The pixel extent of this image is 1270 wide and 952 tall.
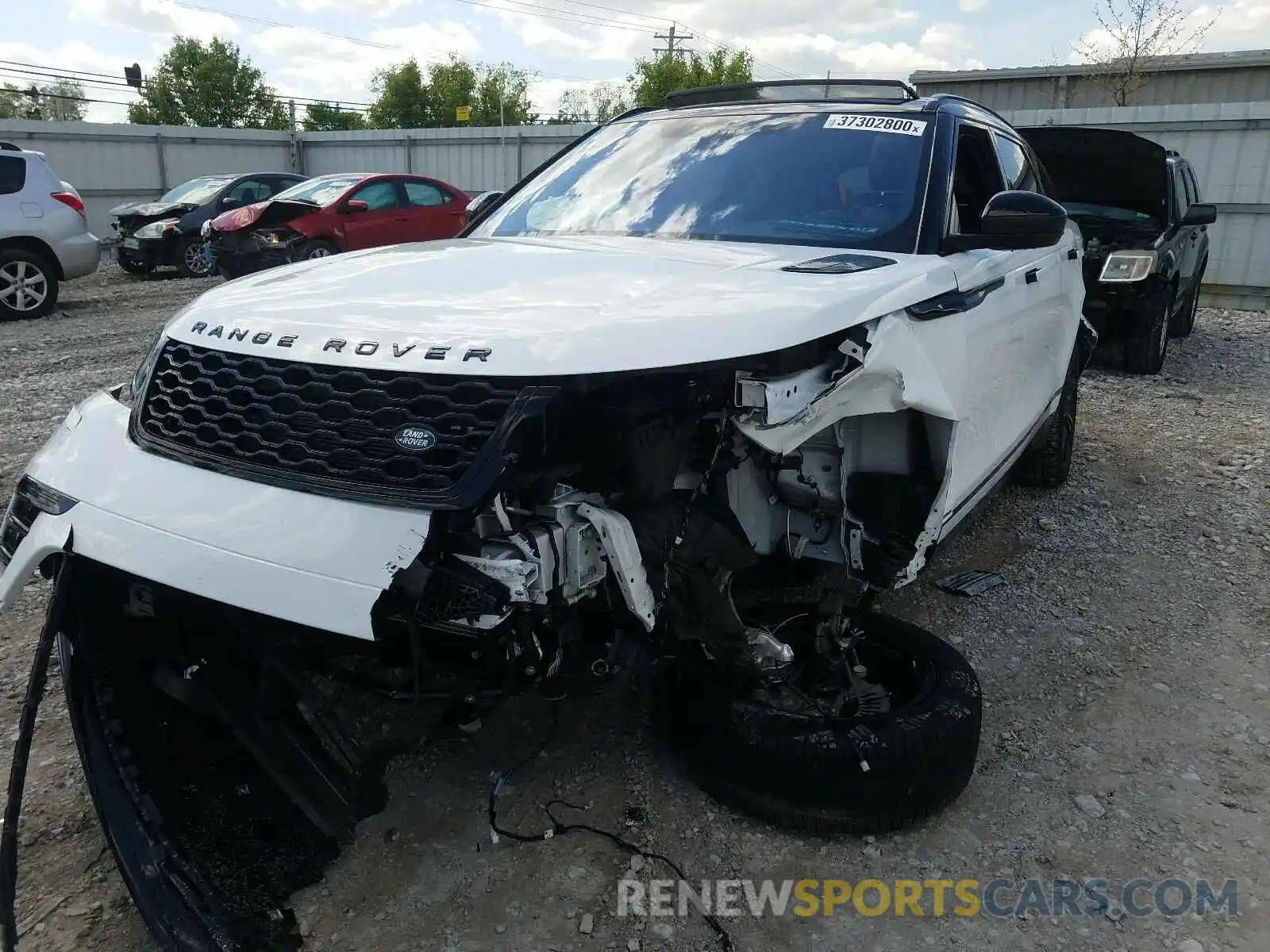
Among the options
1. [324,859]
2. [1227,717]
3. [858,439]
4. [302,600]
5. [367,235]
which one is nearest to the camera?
[302,600]

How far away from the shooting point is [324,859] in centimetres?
239

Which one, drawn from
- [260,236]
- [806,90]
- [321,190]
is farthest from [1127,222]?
[321,190]

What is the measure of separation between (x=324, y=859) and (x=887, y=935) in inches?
53.1

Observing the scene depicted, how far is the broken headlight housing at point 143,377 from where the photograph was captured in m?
2.58

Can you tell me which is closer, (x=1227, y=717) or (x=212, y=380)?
(x=212, y=380)

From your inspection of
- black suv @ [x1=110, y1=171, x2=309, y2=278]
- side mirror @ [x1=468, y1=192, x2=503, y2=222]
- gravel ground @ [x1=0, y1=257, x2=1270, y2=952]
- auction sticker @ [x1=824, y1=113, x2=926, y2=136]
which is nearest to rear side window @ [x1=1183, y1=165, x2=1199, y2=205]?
gravel ground @ [x1=0, y1=257, x2=1270, y2=952]

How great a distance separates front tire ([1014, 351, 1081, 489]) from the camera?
496 centimetres

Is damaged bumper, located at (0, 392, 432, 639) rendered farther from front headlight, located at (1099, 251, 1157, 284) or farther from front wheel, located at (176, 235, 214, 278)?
front wheel, located at (176, 235, 214, 278)

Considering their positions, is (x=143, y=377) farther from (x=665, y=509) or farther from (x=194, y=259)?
(x=194, y=259)

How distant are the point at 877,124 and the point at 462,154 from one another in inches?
740

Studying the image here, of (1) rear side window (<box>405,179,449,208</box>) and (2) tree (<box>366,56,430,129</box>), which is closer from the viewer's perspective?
(1) rear side window (<box>405,179,449,208</box>)

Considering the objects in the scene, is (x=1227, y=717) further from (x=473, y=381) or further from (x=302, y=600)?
(x=302, y=600)

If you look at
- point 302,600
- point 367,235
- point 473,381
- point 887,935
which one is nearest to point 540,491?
point 473,381

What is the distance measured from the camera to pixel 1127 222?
8219mm
